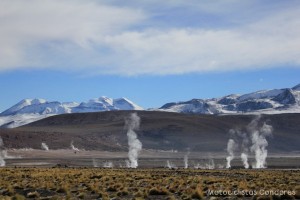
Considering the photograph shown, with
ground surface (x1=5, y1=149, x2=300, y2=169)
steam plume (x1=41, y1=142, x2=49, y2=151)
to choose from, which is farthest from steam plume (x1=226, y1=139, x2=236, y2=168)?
steam plume (x1=41, y1=142, x2=49, y2=151)

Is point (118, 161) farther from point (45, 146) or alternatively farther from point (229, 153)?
point (45, 146)

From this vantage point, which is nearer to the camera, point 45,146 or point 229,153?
point 229,153

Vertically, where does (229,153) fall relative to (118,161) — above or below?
below

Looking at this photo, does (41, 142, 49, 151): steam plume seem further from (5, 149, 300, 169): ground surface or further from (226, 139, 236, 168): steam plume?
(226, 139, 236, 168): steam plume

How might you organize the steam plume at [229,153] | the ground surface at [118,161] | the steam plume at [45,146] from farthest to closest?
the steam plume at [45,146], the ground surface at [118,161], the steam plume at [229,153]

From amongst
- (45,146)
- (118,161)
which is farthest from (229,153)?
(45,146)

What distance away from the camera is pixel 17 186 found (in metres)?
31.2

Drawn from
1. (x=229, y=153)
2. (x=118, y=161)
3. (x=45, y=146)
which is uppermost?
(x=45, y=146)

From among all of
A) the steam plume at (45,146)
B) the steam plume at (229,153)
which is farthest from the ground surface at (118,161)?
the steam plume at (45,146)

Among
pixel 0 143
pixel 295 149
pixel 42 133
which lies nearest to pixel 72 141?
pixel 42 133

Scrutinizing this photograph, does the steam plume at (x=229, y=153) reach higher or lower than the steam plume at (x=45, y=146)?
lower

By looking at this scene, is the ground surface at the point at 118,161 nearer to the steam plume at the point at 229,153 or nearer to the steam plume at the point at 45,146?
the steam plume at the point at 229,153

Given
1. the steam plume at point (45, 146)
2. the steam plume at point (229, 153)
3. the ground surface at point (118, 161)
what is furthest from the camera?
the steam plume at point (45, 146)

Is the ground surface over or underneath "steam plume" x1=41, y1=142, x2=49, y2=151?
underneath
